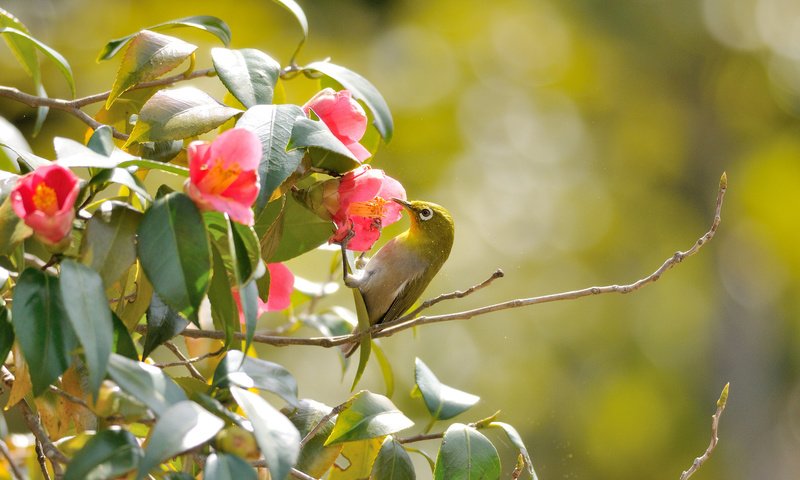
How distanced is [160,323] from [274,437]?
178 mm

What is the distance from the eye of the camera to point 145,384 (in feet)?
1.78

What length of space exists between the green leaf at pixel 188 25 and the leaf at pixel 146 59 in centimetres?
4

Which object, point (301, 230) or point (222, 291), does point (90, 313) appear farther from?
point (301, 230)

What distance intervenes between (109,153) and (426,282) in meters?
0.68

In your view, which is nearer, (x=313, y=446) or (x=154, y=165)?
(x=154, y=165)

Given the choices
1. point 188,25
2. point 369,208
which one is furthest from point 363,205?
point 188,25

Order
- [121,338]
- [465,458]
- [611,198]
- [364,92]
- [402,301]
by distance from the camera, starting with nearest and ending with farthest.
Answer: [121,338] < [465,458] < [364,92] < [402,301] < [611,198]

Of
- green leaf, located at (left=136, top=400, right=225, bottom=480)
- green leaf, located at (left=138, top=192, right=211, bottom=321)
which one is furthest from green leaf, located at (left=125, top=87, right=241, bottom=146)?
green leaf, located at (left=136, top=400, right=225, bottom=480)

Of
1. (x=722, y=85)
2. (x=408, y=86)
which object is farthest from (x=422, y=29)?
(x=722, y=85)

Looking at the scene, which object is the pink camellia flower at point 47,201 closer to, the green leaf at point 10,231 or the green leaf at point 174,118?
the green leaf at point 10,231

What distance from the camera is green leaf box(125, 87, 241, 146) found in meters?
0.68

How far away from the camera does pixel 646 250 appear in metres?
7.34

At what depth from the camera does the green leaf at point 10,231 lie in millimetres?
583

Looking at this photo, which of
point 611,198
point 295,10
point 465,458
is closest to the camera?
point 465,458
